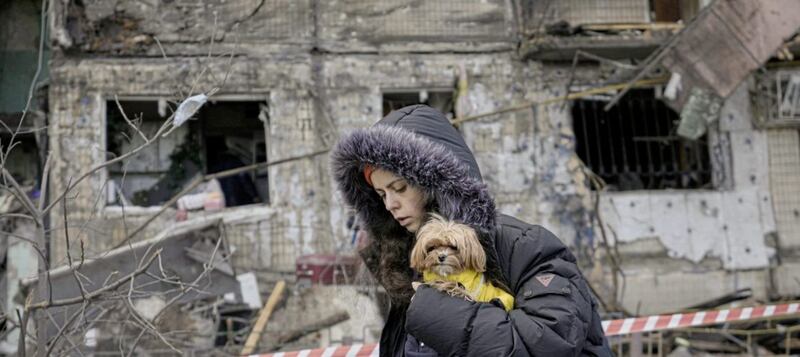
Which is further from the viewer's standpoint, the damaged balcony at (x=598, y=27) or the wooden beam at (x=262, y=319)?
the damaged balcony at (x=598, y=27)

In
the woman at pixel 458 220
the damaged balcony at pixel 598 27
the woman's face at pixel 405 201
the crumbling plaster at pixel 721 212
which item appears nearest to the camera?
the woman at pixel 458 220

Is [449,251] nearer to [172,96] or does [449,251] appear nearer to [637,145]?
[172,96]

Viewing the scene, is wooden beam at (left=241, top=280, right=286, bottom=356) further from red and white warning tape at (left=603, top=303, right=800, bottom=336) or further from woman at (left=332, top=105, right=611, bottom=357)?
woman at (left=332, top=105, right=611, bottom=357)

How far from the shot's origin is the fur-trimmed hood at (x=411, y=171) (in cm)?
260

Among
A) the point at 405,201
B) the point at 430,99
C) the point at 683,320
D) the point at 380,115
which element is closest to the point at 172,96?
the point at 380,115

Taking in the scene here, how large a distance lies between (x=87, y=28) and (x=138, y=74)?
886mm

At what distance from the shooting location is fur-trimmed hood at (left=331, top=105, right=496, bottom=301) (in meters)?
2.60

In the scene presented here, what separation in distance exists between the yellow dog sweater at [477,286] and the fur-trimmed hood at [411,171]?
66 millimetres

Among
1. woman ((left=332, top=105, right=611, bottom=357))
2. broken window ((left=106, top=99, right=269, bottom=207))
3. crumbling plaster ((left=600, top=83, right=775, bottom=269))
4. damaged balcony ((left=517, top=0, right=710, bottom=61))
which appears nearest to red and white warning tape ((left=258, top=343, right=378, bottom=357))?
woman ((left=332, top=105, right=611, bottom=357))

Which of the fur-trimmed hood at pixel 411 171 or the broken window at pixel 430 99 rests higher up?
the broken window at pixel 430 99

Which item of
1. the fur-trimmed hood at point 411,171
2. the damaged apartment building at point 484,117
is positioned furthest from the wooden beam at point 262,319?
the fur-trimmed hood at point 411,171

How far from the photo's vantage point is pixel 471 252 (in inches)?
93.3

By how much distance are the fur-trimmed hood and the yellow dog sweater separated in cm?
7

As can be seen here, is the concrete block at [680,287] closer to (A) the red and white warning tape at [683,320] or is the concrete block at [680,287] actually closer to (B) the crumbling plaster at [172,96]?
(A) the red and white warning tape at [683,320]
